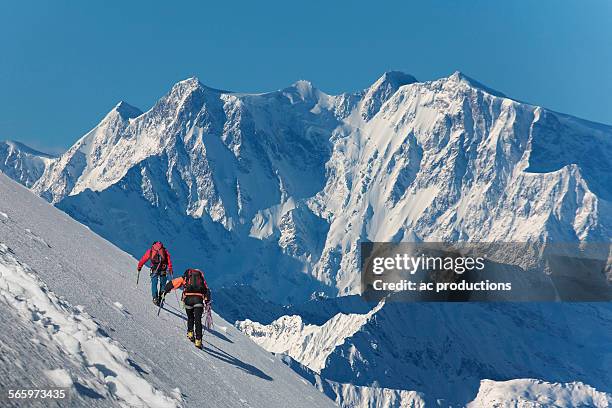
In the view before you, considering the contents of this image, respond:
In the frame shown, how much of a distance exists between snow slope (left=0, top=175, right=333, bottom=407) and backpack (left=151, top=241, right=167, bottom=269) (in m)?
1.27

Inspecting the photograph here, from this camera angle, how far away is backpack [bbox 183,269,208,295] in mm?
25656

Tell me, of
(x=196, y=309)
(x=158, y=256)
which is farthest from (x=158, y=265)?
(x=196, y=309)

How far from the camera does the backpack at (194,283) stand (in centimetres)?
2566

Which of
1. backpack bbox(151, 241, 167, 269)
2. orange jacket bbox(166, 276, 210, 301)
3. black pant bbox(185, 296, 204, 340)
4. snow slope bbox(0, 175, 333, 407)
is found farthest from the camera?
backpack bbox(151, 241, 167, 269)

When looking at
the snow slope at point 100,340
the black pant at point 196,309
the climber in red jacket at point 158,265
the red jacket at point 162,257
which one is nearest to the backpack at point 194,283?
the black pant at point 196,309

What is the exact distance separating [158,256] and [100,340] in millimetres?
7759

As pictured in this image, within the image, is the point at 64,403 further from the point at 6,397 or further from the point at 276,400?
the point at 276,400

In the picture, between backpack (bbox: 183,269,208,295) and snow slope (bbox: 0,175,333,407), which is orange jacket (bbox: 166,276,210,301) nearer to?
backpack (bbox: 183,269,208,295)

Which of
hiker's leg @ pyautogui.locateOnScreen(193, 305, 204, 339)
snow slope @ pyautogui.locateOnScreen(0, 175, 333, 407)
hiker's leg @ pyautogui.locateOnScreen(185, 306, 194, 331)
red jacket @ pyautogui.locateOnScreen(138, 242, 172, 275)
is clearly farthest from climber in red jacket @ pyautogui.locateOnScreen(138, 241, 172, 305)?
hiker's leg @ pyautogui.locateOnScreen(193, 305, 204, 339)

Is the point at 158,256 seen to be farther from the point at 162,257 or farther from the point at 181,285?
the point at 181,285

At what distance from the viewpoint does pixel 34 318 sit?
19.1 meters

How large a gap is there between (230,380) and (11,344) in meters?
9.12

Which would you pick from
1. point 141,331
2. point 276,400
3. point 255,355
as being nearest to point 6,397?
point 141,331

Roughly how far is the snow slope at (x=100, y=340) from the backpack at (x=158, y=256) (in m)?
1.27
